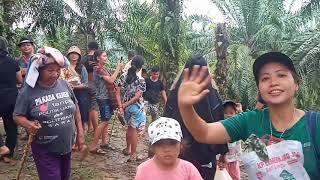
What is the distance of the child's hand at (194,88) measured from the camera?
7.28 feet

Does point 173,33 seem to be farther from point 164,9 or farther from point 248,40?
point 248,40

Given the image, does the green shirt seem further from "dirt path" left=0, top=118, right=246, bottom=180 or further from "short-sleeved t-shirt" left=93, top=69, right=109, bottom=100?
"short-sleeved t-shirt" left=93, top=69, right=109, bottom=100

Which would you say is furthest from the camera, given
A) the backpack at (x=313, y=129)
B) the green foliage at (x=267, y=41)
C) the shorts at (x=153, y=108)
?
the green foliage at (x=267, y=41)

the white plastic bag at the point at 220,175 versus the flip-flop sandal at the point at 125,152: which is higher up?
the white plastic bag at the point at 220,175

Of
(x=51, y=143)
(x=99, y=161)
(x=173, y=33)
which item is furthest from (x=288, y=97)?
(x=173, y=33)

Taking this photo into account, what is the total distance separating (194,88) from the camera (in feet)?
7.36

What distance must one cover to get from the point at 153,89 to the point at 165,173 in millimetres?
5865

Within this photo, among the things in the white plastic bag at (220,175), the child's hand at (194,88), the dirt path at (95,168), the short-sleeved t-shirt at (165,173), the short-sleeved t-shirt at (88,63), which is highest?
the short-sleeved t-shirt at (88,63)

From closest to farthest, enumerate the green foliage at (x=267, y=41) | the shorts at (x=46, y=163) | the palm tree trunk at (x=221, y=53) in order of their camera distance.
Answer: the shorts at (x=46, y=163) → the palm tree trunk at (x=221, y=53) → the green foliage at (x=267, y=41)

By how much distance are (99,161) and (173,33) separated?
11.3 feet

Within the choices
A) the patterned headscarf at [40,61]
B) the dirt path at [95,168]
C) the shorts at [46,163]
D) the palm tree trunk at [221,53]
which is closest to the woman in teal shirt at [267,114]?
the patterned headscarf at [40,61]

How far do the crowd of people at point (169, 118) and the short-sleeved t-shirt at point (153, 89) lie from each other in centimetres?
157

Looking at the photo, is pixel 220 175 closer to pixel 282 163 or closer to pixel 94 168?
pixel 282 163

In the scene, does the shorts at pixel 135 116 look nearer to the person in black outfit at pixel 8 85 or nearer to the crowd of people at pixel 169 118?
the crowd of people at pixel 169 118
